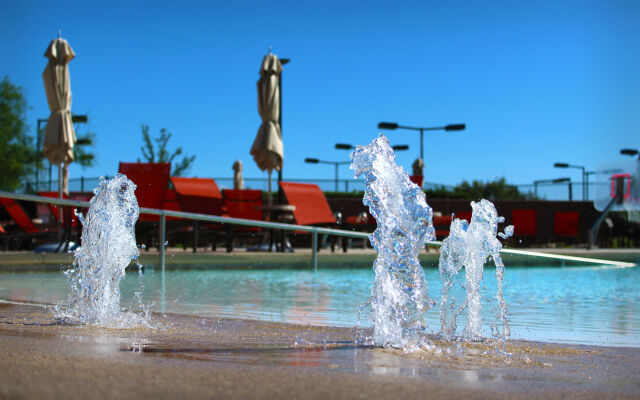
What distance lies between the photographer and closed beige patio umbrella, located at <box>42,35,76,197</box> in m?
14.0

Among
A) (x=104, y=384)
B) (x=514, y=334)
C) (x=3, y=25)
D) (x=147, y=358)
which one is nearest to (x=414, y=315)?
(x=514, y=334)

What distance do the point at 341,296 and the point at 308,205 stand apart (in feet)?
25.6

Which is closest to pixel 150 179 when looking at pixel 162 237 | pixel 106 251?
pixel 162 237

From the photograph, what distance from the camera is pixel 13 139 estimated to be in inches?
1805

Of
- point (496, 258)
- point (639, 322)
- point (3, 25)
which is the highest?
point (3, 25)

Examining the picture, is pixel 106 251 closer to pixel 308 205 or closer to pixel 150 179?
pixel 150 179

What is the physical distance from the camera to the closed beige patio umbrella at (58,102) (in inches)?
551

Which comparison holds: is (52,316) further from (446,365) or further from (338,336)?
(446,365)

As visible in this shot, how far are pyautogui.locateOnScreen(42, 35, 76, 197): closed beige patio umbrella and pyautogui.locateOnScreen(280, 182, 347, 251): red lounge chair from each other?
4157mm

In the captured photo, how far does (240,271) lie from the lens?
1011 cm

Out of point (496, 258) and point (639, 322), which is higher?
point (496, 258)

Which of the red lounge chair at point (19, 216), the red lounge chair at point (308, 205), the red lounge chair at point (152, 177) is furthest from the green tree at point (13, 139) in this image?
the red lounge chair at point (19, 216)

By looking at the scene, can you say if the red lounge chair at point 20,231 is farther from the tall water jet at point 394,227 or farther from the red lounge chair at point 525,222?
the red lounge chair at point 525,222

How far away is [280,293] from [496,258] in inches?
103
